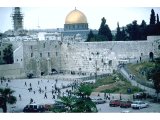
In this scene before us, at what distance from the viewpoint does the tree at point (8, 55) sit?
1517 cm

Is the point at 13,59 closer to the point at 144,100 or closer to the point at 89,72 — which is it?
the point at 89,72

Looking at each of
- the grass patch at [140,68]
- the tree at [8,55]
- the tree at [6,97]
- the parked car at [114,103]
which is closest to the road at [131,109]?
→ the parked car at [114,103]

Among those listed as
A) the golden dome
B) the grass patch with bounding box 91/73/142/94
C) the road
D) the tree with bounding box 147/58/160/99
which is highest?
the golden dome

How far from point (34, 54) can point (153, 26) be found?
645 centimetres

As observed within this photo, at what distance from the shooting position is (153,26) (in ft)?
36.9

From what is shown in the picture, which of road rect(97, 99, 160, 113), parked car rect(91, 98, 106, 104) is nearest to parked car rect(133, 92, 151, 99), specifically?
road rect(97, 99, 160, 113)

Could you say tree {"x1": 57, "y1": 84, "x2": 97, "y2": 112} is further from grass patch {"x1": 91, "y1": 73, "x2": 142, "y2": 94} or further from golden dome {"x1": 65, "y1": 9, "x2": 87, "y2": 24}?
golden dome {"x1": 65, "y1": 9, "x2": 87, "y2": 24}

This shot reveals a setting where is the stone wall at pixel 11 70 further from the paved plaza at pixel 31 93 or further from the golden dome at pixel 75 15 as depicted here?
the golden dome at pixel 75 15

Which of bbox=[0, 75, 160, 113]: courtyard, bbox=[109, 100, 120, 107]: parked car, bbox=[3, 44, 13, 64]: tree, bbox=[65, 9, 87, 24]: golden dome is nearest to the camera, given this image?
bbox=[0, 75, 160, 113]: courtyard

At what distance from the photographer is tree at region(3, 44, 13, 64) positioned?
15.2 metres

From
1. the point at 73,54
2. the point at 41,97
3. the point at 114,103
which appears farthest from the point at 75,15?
the point at 114,103

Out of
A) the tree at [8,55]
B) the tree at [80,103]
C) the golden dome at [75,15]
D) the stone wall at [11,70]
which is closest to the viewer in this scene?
the tree at [80,103]

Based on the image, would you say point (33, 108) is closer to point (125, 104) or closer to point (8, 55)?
point (125, 104)
